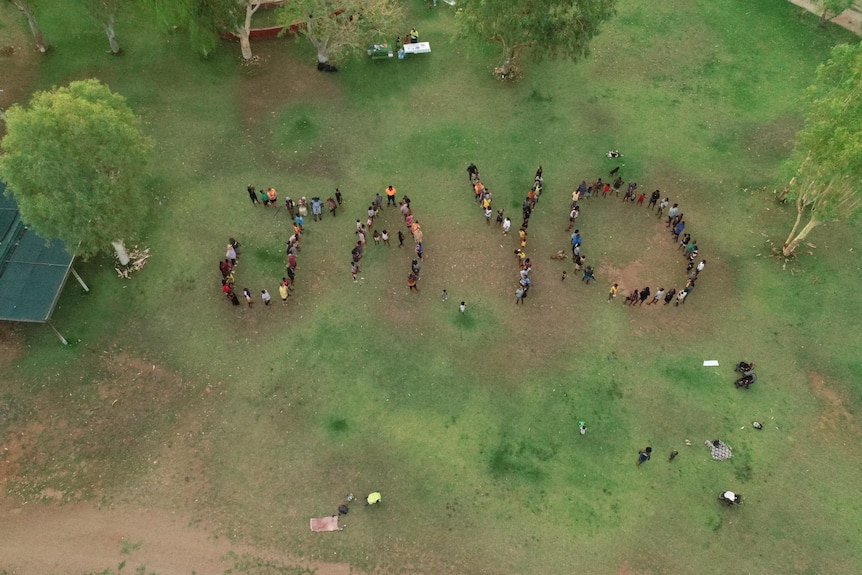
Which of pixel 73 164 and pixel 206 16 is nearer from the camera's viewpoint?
pixel 73 164

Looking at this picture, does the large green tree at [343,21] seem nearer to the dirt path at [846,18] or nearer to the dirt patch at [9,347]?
the dirt patch at [9,347]

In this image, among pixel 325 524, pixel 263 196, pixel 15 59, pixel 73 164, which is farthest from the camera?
pixel 15 59

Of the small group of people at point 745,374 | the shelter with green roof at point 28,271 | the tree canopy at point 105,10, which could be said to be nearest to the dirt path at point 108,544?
the shelter with green roof at point 28,271

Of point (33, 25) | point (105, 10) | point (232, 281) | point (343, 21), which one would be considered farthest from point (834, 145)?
point (33, 25)

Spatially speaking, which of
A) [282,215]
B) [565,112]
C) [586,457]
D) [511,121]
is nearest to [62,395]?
[282,215]

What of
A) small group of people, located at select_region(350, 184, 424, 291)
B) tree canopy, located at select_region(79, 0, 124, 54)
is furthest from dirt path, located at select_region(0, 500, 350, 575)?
tree canopy, located at select_region(79, 0, 124, 54)

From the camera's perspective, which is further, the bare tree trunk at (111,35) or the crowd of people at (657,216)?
the bare tree trunk at (111,35)

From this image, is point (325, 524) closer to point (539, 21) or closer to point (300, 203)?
point (300, 203)

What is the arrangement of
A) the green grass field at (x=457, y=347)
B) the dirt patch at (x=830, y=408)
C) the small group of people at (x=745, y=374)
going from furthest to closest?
1. the small group of people at (x=745, y=374)
2. the dirt patch at (x=830, y=408)
3. the green grass field at (x=457, y=347)
